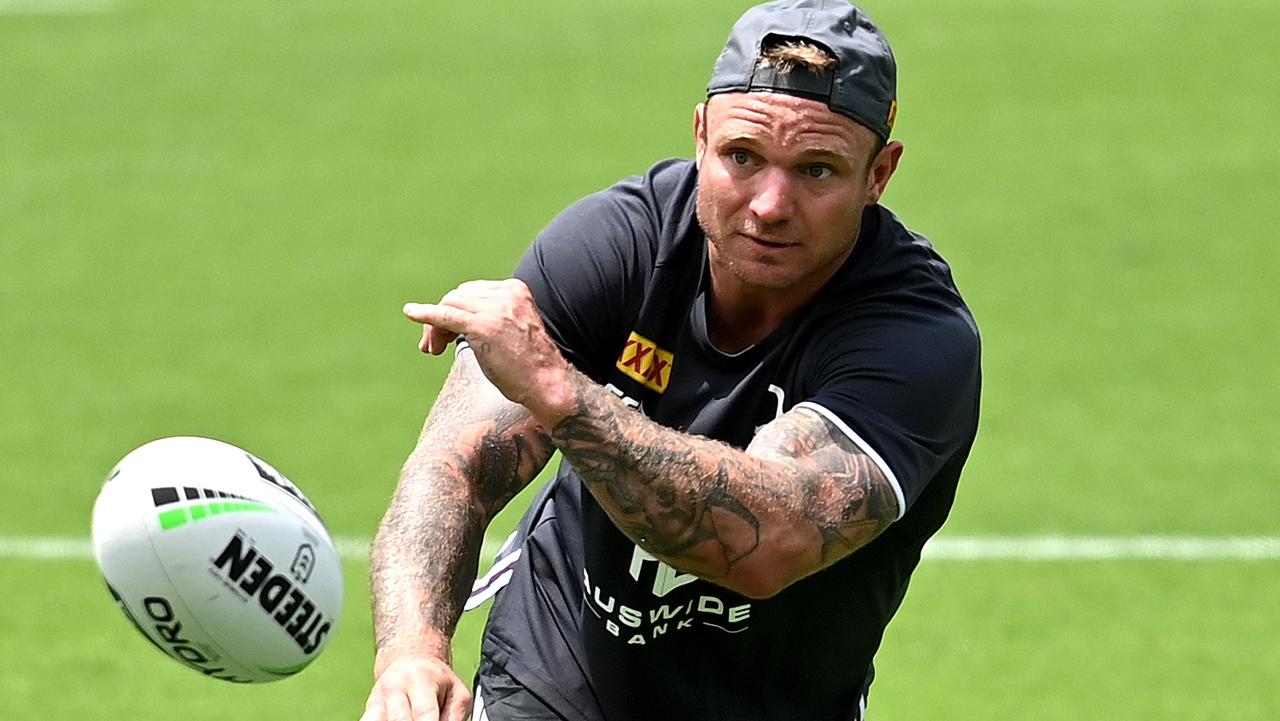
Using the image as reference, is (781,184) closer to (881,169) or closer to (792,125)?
(792,125)

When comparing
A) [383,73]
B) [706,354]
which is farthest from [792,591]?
[383,73]

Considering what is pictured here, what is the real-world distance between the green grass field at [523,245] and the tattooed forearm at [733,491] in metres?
3.64

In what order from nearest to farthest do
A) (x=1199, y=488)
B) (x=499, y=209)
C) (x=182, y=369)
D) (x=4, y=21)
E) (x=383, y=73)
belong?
1. (x=1199, y=488)
2. (x=182, y=369)
3. (x=499, y=209)
4. (x=383, y=73)
5. (x=4, y=21)

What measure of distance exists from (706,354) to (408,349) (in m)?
6.85

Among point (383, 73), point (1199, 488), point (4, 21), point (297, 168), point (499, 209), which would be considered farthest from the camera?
point (4, 21)

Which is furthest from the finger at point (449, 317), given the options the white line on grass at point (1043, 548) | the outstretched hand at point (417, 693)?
the white line on grass at point (1043, 548)

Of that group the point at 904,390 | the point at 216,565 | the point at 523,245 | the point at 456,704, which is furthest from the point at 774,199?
the point at 523,245

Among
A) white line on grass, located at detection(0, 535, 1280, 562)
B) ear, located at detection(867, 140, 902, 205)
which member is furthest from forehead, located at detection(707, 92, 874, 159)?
white line on grass, located at detection(0, 535, 1280, 562)

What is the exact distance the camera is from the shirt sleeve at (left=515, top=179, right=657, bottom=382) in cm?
527

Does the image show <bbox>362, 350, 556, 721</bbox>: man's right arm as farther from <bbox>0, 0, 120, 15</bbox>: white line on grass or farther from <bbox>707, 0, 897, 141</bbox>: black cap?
<bbox>0, 0, 120, 15</bbox>: white line on grass

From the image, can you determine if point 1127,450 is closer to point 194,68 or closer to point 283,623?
point 283,623

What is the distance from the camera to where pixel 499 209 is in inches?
556

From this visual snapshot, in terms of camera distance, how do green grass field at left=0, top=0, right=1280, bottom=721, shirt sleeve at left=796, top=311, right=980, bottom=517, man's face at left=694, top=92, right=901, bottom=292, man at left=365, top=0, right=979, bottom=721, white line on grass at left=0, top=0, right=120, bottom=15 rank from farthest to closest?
1. white line on grass at left=0, top=0, right=120, bottom=15
2. green grass field at left=0, top=0, right=1280, bottom=721
3. man's face at left=694, top=92, right=901, bottom=292
4. shirt sleeve at left=796, top=311, right=980, bottom=517
5. man at left=365, top=0, right=979, bottom=721

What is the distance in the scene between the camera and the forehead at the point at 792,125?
16.1ft
